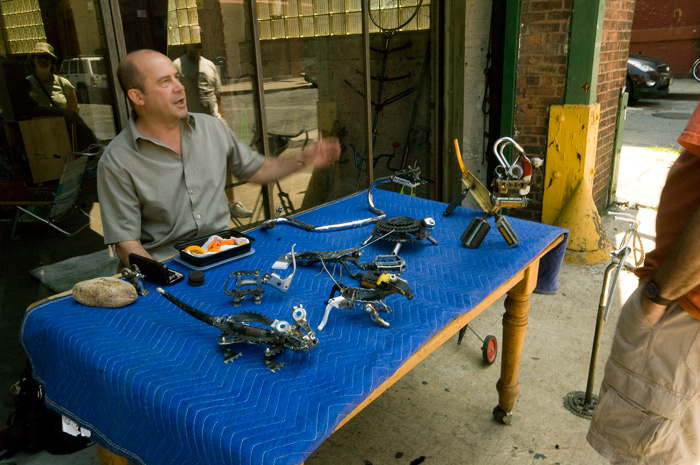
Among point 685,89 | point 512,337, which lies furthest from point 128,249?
point 685,89

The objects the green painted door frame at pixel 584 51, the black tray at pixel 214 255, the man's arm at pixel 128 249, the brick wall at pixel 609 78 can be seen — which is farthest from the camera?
the brick wall at pixel 609 78

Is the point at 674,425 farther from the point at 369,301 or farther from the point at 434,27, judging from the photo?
the point at 434,27

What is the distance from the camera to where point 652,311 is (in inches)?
60.3

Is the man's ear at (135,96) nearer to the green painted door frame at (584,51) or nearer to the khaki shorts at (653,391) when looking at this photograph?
the khaki shorts at (653,391)

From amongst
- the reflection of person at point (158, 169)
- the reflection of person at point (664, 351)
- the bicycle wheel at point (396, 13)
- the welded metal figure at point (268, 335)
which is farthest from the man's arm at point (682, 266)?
the bicycle wheel at point (396, 13)

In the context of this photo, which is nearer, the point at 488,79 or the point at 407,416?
the point at 407,416

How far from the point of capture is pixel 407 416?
2.68 m

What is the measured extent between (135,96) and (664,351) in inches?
90.5

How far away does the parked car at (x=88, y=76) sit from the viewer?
2859mm

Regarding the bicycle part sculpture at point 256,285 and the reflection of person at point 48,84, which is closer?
the bicycle part sculpture at point 256,285

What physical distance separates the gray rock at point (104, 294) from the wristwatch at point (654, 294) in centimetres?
→ 163

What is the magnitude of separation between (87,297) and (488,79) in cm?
389

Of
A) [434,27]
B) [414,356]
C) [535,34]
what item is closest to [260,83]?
[434,27]

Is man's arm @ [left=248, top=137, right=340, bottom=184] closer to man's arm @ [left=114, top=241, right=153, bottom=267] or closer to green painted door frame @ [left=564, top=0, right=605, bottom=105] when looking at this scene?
man's arm @ [left=114, top=241, right=153, bottom=267]
